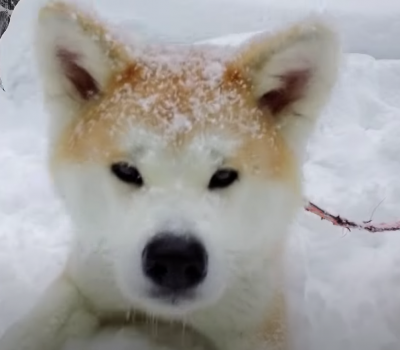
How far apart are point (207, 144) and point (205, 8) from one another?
7.07 ft

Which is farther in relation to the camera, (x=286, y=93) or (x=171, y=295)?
(x=286, y=93)

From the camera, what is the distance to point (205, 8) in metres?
3.35

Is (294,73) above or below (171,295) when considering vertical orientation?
above

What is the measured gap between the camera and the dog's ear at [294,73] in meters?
1.41

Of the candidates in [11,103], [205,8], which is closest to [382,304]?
[11,103]

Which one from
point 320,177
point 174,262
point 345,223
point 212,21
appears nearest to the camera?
point 174,262

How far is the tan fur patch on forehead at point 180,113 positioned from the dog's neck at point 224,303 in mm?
237

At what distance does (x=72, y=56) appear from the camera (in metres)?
1.46

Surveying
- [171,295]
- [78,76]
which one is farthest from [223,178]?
[78,76]

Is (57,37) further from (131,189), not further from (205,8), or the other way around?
(205,8)

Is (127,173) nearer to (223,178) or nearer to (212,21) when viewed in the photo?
(223,178)

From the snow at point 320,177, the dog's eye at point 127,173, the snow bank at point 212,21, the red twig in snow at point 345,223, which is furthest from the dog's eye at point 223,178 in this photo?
the snow bank at point 212,21

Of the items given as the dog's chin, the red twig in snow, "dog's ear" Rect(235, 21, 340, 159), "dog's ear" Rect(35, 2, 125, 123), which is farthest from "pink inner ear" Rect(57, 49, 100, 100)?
the red twig in snow

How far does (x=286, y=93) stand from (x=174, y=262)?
476 millimetres
